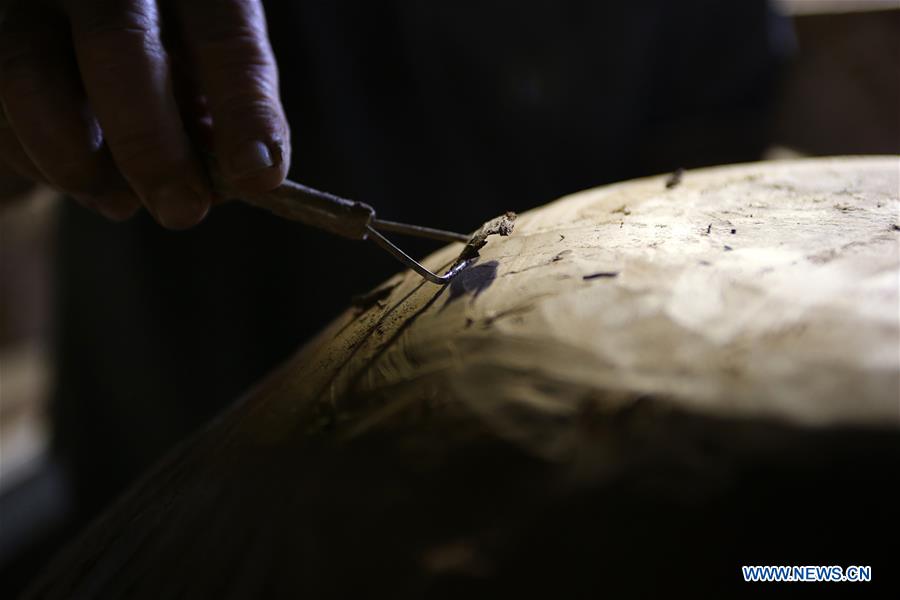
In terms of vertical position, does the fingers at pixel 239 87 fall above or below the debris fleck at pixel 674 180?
above

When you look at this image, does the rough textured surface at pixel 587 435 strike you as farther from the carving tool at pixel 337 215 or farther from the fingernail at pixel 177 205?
the fingernail at pixel 177 205

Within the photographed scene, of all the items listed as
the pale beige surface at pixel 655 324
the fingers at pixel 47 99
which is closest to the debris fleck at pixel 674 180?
the pale beige surface at pixel 655 324

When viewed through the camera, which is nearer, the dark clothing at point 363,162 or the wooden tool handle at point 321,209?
the wooden tool handle at point 321,209

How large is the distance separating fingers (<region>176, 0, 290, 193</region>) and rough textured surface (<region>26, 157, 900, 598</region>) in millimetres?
256

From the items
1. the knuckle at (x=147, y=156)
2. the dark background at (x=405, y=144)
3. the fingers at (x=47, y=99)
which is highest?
the fingers at (x=47, y=99)

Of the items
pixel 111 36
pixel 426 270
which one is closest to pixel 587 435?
pixel 426 270

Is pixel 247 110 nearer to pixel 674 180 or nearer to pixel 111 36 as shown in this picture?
pixel 111 36

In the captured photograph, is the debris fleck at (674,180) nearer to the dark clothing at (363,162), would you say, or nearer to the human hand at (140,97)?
the human hand at (140,97)

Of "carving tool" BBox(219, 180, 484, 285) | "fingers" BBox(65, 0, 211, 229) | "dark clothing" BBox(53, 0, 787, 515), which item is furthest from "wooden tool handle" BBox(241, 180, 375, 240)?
"dark clothing" BBox(53, 0, 787, 515)

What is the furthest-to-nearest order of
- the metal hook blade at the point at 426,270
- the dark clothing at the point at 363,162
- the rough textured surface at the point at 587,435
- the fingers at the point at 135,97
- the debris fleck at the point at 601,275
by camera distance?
the dark clothing at the point at 363,162 < the fingers at the point at 135,97 < the metal hook blade at the point at 426,270 < the debris fleck at the point at 601,275 < the rough textured surface at the point at 587,435

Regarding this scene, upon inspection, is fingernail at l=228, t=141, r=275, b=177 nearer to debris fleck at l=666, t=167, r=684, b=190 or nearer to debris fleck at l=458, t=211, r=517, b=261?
debris fleck at l=458, t=211, r=517, b=261

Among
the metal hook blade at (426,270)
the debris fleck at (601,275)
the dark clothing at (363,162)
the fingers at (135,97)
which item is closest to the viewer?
the debris fleck at (601,275)

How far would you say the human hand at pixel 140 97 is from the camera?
86 cm

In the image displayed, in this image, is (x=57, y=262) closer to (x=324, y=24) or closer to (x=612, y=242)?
(x=324, y=24)
